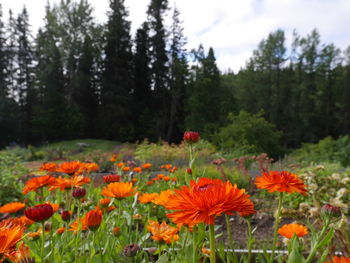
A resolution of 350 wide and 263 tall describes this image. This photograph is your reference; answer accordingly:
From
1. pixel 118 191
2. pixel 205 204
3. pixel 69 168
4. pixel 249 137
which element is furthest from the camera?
pixel 249 137

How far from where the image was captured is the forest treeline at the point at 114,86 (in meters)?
18.6

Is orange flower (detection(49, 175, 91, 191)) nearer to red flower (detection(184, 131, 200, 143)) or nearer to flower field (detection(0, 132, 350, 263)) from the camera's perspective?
flower field (detection(0, 132, 350, 263))

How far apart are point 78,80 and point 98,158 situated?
13638 mm

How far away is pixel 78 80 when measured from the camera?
19.3m

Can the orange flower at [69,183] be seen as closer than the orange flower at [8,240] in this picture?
No

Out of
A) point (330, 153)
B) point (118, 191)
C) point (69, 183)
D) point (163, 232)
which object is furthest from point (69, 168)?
point (330, 153)

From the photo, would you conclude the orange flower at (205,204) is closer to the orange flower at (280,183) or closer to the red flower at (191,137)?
the orange flower at (280,183)

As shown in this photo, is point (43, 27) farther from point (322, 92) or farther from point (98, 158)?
point (322, 92)

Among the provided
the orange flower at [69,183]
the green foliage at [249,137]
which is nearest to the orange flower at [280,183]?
the orange flower at [69,183]

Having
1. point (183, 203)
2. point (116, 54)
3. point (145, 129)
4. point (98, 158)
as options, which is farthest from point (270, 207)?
point (116, 54)

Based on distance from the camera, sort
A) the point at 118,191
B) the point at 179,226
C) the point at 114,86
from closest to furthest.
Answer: the point at 179,226 < the point at 118,191 < the point at 114,86

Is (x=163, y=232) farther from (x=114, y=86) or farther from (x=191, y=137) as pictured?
(x=114, y=86)

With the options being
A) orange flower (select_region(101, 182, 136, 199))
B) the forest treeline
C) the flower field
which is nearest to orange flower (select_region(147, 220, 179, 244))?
the flower field

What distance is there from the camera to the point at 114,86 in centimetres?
1897
